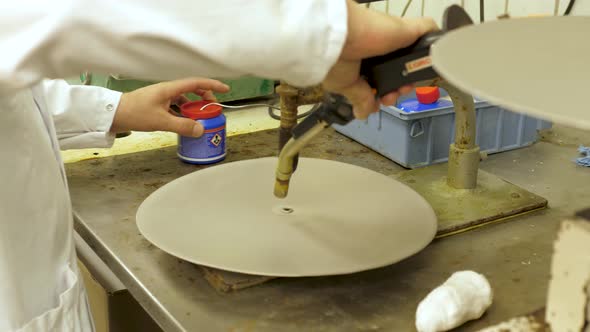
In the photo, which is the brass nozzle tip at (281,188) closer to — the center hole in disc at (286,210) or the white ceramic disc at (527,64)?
the center hole in disc at (286,210)

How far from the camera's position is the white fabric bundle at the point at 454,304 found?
81cm

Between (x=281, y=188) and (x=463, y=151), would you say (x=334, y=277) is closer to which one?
(x=281, y=188)

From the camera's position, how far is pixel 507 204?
3.74 feet

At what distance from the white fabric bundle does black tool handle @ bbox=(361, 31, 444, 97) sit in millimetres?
256

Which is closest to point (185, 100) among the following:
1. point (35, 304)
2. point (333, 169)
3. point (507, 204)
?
point (333, 169)

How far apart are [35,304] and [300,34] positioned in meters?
0.59

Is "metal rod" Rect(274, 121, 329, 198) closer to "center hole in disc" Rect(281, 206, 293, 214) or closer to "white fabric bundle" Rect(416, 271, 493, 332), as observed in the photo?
Answer: "center hole in disc" Rect(281, 206, 293, 214)

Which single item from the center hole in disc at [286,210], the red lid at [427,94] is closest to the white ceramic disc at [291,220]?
the center hole in disc at [286,210]

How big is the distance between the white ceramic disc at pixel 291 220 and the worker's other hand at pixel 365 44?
191 mm

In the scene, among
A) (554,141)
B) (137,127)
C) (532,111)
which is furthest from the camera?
(554,141)

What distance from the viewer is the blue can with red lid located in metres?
1.34

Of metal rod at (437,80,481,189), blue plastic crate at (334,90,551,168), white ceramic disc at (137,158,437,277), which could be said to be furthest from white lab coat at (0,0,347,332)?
blue plastic crate at (334,90,551,168)

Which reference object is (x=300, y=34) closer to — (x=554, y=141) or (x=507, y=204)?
(x=507, y=204)

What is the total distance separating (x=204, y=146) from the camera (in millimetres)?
1344
